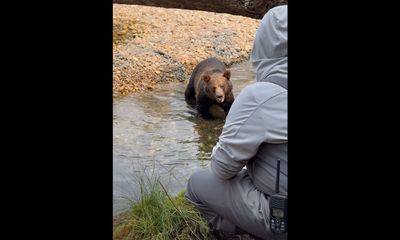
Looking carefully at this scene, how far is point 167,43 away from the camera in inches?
447

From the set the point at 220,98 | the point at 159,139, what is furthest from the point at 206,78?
the point at 159,139

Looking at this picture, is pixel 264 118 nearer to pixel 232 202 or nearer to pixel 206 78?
pixel 232 202

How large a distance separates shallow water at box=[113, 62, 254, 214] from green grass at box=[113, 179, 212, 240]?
39cm

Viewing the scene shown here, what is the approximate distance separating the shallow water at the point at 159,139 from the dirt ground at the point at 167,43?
42cm

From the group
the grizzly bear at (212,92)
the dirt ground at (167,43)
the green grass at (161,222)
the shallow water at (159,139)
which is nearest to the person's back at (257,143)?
the green grass at (161,222)

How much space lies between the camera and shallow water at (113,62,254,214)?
18.1 ft

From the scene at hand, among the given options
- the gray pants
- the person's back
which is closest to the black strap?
the person's back

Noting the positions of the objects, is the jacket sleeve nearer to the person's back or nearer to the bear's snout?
the person's back

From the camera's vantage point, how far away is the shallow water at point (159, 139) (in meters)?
5.50

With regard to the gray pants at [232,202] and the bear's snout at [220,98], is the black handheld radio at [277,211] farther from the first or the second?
the bear's snout at [220,98]

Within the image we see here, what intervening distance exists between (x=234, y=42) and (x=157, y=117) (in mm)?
4318

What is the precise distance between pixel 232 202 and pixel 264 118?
650 mm
